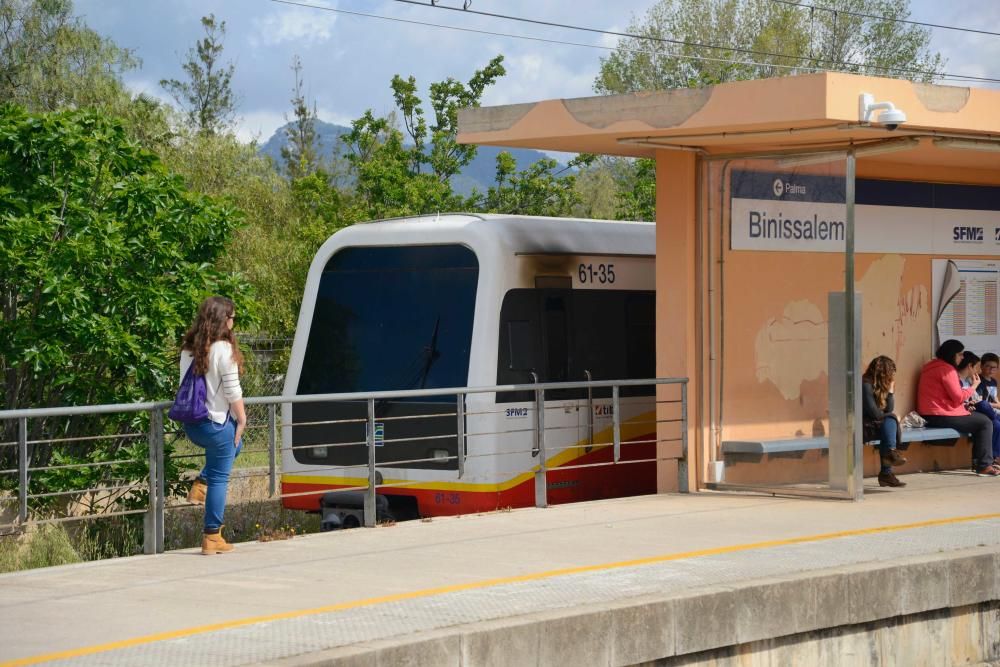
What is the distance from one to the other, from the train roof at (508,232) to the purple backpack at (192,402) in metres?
4.08

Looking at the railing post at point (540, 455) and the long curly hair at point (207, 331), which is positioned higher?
the long curly hair at point (207, 331)

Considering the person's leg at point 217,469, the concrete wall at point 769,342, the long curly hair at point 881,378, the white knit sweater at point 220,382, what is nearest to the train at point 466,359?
the concrete wall at point 769,342

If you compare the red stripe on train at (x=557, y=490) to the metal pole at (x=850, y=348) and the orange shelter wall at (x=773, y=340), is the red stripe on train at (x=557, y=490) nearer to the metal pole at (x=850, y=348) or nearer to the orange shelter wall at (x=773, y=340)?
the orange shelter wall at (x=773, y=340)

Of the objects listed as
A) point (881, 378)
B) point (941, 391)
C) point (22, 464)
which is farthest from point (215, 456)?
point (941, 391)

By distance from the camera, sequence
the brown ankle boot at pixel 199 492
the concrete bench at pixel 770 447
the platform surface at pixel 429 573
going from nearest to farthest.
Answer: the platform surface at pixel 429 573, the brown ankle boot at pixel 199 492, the concrete bench at pixel 770 447

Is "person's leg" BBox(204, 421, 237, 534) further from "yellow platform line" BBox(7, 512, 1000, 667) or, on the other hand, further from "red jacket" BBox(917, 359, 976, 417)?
"red jacket" BBox(917, 359, 976, 417)

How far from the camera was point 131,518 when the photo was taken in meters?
15.0

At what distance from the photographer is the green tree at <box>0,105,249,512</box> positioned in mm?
13742

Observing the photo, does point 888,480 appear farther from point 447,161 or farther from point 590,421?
point 447,161

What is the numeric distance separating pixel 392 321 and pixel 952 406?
547 cm

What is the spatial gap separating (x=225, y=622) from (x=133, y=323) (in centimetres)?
774

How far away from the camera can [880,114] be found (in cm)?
1102

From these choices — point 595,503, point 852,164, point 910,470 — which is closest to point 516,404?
point 595,503

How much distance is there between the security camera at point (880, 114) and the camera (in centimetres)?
1091
